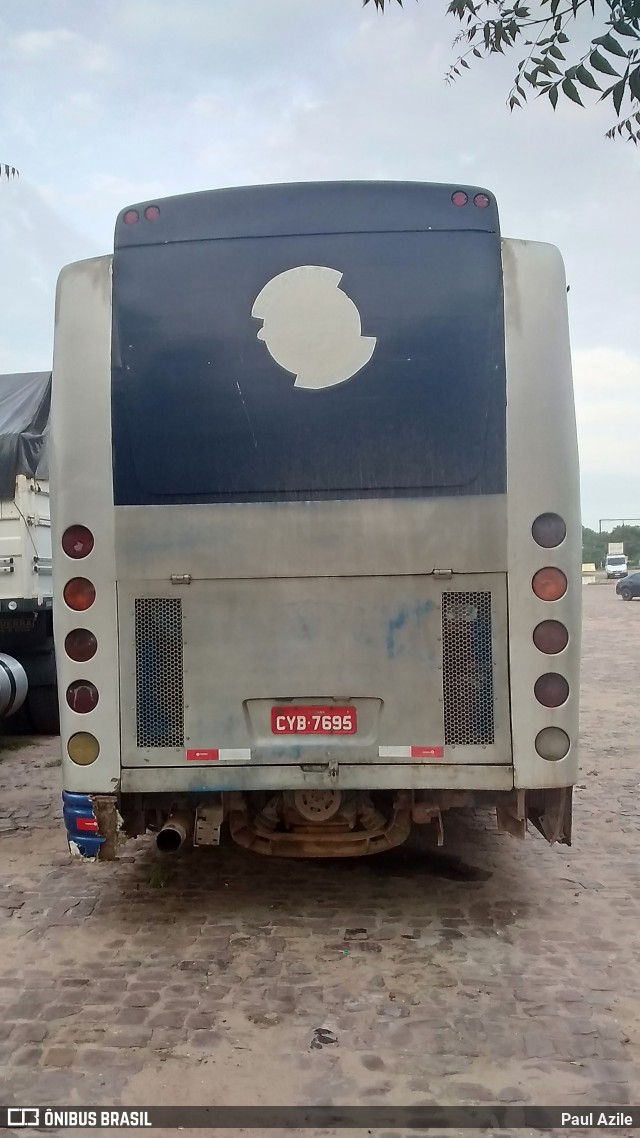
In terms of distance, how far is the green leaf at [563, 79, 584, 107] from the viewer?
9.84 feet

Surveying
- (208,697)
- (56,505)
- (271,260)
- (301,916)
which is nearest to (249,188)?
(271,260)

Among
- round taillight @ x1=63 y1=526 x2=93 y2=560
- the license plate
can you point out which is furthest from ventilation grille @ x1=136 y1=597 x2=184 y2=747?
the license plate

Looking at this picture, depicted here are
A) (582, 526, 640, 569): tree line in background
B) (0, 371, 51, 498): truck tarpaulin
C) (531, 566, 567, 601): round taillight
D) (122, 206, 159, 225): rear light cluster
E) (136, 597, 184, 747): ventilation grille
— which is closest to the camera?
(531, 566, 567, 601): round taillight

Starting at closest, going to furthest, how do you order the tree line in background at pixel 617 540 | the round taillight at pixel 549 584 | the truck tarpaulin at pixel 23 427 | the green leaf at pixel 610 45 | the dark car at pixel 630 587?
the green leaf at pixel 610 45
the round taillight at pixel 549 584
the truck tarpaulin at pixel 23 427
the dark car at pixel 630 587
the tree line in background at pixel 617 540

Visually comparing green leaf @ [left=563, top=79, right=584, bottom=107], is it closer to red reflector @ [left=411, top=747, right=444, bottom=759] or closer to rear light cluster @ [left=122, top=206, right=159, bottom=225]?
rear light cluster @ [left=122, top=206, right=159, bottom=225]

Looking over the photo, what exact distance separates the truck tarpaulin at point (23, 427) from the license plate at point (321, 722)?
18.1ft

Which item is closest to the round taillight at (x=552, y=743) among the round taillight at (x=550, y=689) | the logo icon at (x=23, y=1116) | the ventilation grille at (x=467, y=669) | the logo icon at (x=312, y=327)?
the round taillight at (x=550, y=689)

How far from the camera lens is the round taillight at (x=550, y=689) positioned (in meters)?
3.89

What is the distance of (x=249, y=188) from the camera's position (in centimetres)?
411

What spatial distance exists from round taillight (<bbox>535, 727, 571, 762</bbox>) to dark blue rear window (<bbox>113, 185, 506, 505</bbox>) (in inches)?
44.3

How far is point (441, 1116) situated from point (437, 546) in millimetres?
2212

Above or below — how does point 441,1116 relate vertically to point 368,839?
below

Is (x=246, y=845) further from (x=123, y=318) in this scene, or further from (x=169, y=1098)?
(x=123, y=318)

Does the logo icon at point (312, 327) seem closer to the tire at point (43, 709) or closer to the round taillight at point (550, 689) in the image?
the round taillight at point (550, 689)
